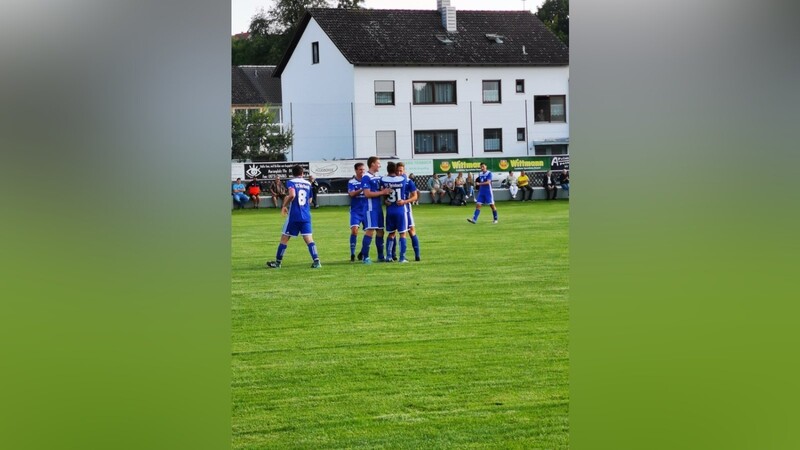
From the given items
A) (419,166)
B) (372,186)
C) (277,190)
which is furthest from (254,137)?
(372,186)

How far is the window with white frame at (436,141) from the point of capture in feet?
131

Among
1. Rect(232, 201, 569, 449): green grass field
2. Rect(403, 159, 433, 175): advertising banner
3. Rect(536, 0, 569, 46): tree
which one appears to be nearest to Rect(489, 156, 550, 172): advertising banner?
Rect(403, 159, 433, 175): advertising banner

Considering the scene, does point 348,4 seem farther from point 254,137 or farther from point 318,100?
point 254,137

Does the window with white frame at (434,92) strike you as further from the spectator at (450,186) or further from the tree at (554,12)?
the tree at (554,12)

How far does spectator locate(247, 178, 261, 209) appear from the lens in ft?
108

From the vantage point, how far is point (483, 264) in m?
16.5

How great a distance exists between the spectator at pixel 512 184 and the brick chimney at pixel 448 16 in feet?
39.2

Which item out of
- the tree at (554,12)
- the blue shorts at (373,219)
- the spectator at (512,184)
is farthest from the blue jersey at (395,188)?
the tree at (554,12)

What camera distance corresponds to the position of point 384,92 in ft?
136
